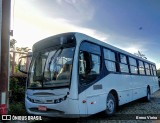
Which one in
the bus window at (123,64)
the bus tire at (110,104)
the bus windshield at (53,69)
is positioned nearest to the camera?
the bus windshield at (53,69)

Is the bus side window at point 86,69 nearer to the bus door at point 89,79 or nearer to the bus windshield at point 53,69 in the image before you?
the bus door at point 89,79

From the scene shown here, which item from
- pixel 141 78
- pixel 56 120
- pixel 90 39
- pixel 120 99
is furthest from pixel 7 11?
pixel 141 78

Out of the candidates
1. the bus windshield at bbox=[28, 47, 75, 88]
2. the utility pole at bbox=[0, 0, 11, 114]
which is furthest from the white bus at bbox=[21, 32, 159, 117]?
the utility pole at bbox=[0, 0, 11, 114]

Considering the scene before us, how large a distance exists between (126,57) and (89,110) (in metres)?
5.07

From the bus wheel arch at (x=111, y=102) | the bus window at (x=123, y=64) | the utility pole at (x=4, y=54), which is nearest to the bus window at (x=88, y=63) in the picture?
the bus wheel arch at (x=111, y=102)

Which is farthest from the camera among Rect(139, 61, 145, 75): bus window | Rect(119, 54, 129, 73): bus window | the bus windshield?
Rect(139, 61, 145, 75): bus window

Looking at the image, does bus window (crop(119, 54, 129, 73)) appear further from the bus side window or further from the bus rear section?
the bus rear section

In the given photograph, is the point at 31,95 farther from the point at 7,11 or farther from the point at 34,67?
the point at 7,11

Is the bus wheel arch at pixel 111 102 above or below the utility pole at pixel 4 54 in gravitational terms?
below

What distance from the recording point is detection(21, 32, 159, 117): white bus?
19.3ft

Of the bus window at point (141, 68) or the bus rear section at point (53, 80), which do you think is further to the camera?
the bus window at point (141, 68)

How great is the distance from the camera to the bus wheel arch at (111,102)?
306 inches

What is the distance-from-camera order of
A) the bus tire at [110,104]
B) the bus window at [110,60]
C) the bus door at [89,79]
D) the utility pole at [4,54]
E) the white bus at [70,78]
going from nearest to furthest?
the utility pole at [4,54] → the white bus at [70,78] → the bus door at [89,79] → the bus tire at [110,104] → the bus window at [110,60]

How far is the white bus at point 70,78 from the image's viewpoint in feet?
19.3
